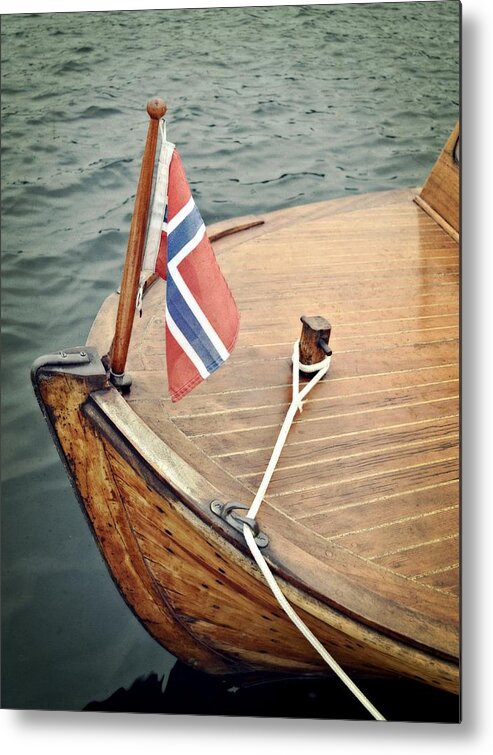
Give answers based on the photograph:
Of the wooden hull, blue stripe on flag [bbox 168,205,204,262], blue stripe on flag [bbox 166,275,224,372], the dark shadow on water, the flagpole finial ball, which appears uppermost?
the flagpole finial ball

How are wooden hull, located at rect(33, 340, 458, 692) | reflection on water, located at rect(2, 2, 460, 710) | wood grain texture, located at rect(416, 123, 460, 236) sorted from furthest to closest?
wood grain texture, located at rect(416, 123, 460, 236), reflection on water, located at rect(2, 2, 460, 710), wooden hull, located at rect(33, 340, 458, 692)

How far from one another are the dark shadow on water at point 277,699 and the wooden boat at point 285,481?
0.05 meters

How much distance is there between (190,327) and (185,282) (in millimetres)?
84

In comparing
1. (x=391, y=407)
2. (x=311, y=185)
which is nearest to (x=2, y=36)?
(x=311, y=185)

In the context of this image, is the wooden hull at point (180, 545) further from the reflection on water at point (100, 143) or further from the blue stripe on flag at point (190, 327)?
the reflection on water at point (100, 143)

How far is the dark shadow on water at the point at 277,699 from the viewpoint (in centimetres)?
145

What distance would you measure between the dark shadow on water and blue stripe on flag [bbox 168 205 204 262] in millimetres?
907

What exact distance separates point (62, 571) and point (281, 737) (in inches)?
26.9

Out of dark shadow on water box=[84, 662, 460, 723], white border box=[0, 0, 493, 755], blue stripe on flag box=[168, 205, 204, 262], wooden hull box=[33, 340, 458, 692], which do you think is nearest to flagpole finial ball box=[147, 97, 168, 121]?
blue stripe on flag box=[168, 205, 204, 262]

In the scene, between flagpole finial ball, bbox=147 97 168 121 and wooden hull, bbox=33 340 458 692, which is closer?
flagpole finial ball, bbox=147 97 168 121

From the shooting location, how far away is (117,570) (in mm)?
1551

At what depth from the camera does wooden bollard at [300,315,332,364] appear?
1592mm

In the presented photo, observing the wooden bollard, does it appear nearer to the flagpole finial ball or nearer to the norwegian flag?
the norwegian flag

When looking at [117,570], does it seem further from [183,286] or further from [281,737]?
[183,286]
